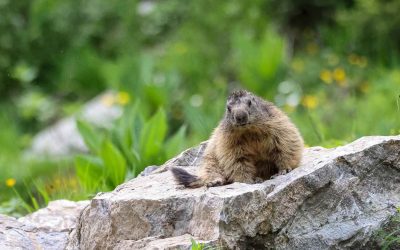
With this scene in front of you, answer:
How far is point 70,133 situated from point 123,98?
162 cm

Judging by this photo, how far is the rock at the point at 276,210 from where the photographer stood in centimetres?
426

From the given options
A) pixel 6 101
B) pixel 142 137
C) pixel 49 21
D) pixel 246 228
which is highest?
pixel 49 21

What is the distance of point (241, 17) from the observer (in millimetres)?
12523

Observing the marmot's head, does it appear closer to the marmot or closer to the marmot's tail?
the marmot

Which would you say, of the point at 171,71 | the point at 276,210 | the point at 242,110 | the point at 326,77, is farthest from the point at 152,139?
the point at 326,77

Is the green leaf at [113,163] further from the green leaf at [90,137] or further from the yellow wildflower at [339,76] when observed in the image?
the yellow wildflower at [339,76]

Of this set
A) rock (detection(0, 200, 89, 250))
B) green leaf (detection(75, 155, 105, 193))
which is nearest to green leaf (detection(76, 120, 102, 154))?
Answer: green leaf (detection(75, 155, 105, 193))

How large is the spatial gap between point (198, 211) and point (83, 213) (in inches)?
33.0

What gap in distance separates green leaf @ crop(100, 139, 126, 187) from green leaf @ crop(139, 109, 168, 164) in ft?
0.85

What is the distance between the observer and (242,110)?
4680 millimetres

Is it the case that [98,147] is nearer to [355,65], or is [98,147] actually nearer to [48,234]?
[48,234]

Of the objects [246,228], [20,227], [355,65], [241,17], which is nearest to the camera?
[246,228]

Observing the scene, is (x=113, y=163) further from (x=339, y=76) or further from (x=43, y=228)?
(x=339, y=76)

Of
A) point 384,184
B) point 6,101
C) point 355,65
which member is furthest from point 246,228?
point 6,101
